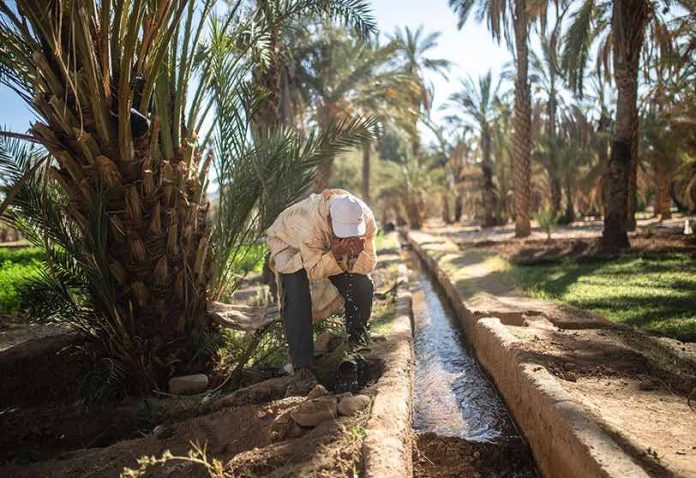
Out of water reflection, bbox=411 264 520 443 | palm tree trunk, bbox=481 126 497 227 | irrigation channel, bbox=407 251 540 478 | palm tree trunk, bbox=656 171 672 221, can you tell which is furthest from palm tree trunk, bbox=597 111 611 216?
irrigation channel, bbox=407 251 540 478

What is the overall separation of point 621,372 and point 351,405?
2.00 m

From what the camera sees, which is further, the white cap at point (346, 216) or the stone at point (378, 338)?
the stone at point (378, 338)

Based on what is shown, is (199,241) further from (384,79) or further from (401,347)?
(384,79)

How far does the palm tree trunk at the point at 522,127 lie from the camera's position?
16281mm

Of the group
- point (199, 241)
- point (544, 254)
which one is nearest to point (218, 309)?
point (199, 241)

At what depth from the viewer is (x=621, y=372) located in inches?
148

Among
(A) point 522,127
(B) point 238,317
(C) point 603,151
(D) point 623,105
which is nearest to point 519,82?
(A) point 522,127

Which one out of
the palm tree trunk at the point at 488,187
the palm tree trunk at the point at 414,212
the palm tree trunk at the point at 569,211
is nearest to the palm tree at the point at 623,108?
the palm tree trunk at the point at 488,187

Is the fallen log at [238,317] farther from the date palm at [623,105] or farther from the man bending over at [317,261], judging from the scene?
the date palm at [623,105]

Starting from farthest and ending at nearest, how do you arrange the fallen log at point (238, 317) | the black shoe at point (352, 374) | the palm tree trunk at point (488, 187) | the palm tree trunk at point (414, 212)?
the palm tree trunk at point (414, 212) < the palm tree trunk at point (488, 187) < the fallen log at point (238, 317) < the black shoe at point (352, 374)

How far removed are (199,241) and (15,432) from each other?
Answer: 6.27 ft

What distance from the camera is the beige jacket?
4012mm

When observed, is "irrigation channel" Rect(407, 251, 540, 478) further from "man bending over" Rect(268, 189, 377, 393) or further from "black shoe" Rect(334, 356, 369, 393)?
"man bending over" Rect(268, 189, 377, 393)

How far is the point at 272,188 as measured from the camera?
17.9ft
